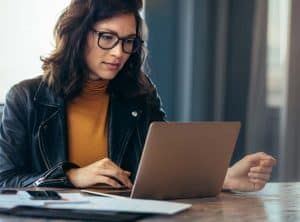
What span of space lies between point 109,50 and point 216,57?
36.1 inches

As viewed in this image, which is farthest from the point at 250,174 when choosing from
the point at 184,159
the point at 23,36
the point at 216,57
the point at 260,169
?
the point at 23,36

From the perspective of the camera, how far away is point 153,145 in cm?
138

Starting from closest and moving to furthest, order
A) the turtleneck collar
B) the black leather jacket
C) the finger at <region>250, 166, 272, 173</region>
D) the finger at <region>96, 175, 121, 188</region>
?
1. the finger at <region>96, 175, 121, 188</region>
2. the finger at <region>250, 166, 272, 173</region>
3. the black leather jacket
4. the turtleneck collar

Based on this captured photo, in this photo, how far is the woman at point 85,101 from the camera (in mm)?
1944

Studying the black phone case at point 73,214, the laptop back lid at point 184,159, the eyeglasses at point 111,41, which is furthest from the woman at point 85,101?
the black phone case at point 73,214

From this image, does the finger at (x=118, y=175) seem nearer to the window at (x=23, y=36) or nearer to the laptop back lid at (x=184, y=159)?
the laptop back lid at (x=184, y=159)

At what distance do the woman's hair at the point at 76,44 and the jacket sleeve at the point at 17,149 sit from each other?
127 mm

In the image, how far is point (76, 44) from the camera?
6.69ft

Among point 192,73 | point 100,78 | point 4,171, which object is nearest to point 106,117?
point 100,78

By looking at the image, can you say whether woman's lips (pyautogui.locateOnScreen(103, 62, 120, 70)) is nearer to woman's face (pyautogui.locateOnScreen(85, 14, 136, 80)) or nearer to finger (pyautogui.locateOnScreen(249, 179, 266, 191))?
woman's face (pyautogui.locateOnScreen(85, 14, 136, 80))

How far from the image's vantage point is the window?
271cm

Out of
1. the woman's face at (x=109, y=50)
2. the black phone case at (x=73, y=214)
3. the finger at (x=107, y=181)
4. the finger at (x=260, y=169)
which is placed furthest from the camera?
the woman's face at (x=109, y=50)

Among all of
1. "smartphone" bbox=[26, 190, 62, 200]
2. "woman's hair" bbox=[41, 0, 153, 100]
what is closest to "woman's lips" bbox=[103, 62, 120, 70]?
"woman's hair" bbox=[41, 0, 153, 100]

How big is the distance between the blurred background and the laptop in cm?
120
